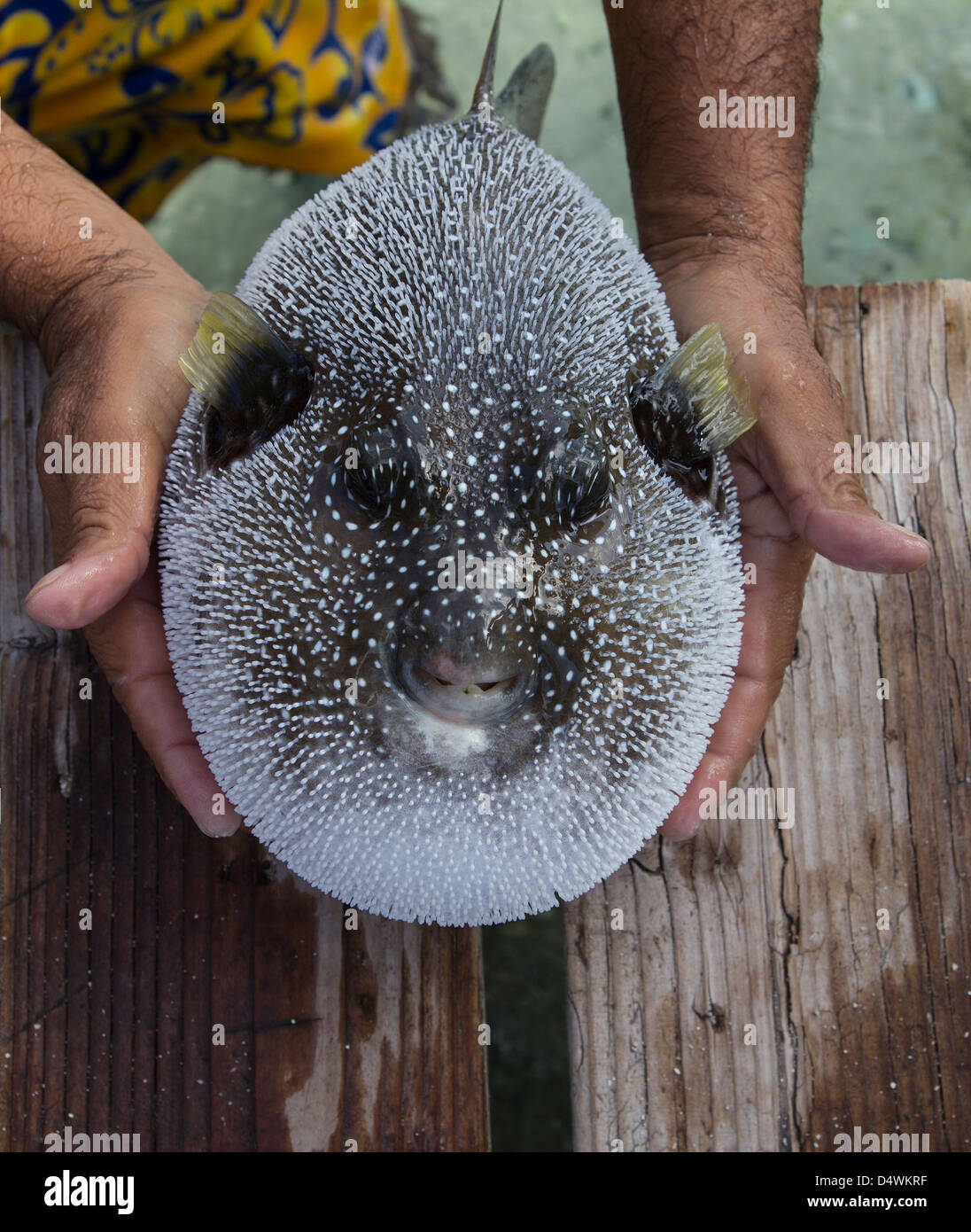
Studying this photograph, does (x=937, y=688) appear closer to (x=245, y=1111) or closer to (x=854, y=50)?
(x=245, y=1111)

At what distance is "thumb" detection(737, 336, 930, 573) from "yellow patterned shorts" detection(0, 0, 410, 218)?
47.3 inches

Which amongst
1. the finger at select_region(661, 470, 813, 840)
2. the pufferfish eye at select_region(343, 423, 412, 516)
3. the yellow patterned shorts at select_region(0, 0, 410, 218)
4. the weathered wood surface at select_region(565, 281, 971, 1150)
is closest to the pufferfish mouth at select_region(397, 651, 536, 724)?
the pufferfish eye at select_region(343, 423, 412, 516)

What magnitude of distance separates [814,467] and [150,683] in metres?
0.90

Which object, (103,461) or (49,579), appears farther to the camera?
(103,461)

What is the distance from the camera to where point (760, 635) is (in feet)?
4.58

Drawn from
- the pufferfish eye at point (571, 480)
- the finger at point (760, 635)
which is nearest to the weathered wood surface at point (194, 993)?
the finger at point (760, 635)

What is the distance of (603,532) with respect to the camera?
3.43 feet

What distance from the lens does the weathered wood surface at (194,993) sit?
1.40m

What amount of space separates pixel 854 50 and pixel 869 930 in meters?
2.57

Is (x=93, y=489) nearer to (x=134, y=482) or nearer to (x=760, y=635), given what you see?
(x=134, y=482)

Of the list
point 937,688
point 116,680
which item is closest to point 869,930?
point 937,688

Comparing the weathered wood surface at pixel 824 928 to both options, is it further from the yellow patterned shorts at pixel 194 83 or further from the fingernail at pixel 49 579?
the yellow patterned shorts at pixel 194 83
